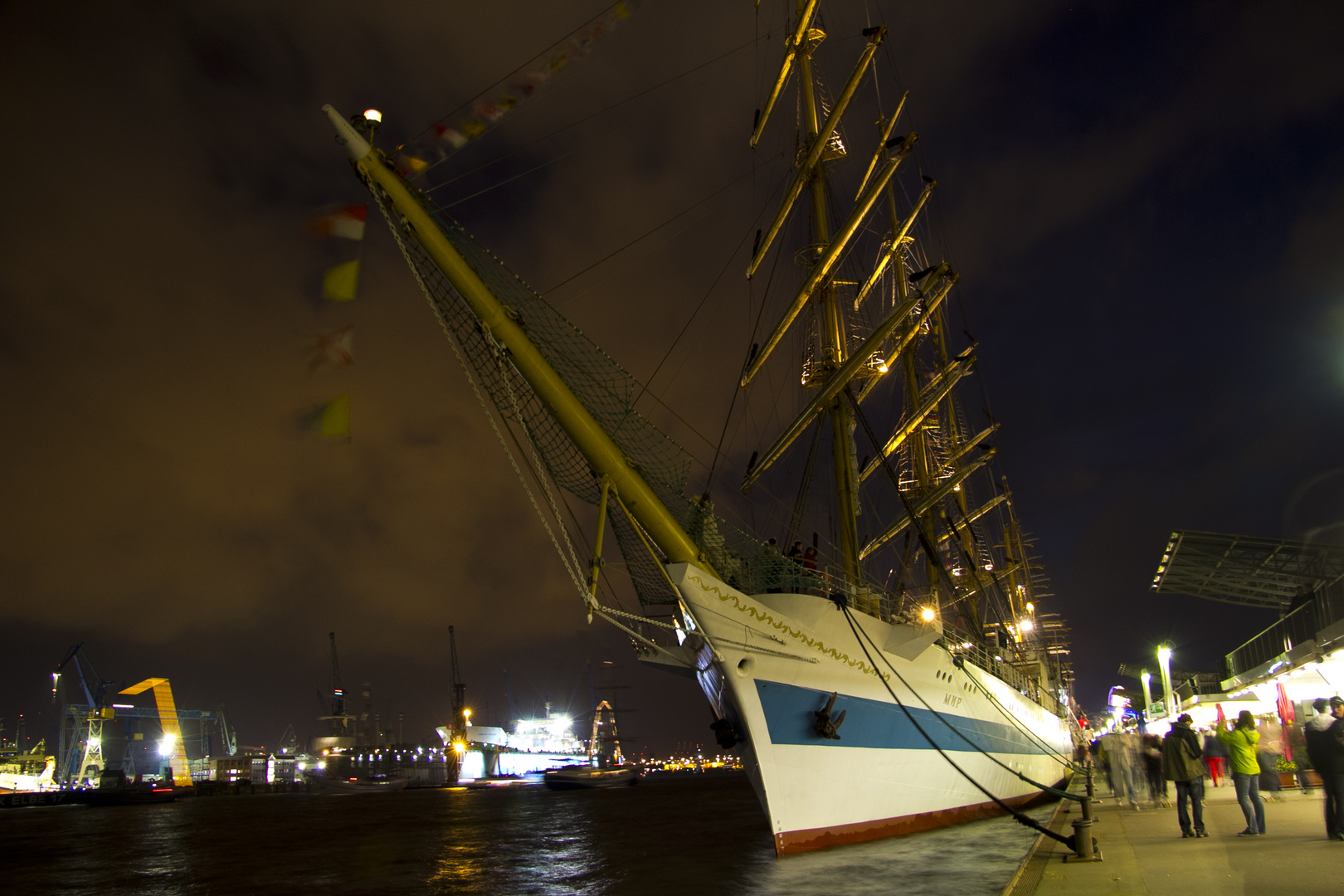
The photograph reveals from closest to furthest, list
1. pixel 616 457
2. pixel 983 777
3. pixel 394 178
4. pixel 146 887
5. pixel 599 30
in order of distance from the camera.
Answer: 1. pixel 599 30
2. pixel 394 178
3. pixel 616 457
4. pixel 146 887
5. pixel 983 777

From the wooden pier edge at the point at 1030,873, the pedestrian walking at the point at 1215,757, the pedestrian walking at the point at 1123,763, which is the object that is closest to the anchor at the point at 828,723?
the wooden pier edge at the point at 1030,873

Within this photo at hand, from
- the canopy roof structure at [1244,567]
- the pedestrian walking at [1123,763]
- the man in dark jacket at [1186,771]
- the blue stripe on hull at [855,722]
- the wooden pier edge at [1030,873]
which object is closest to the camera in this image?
the wooden pier edge at [1030,873]

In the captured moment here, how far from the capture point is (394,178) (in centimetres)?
1084

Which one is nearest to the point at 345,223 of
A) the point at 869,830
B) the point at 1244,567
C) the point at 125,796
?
the point at 869,830

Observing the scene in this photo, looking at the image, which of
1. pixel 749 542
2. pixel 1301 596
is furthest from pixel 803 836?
pixel 1301 596

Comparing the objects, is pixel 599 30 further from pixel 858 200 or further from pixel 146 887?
pixel 146 887

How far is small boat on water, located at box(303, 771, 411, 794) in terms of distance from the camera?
96.6 meters

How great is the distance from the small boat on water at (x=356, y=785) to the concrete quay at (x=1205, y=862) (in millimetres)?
103796

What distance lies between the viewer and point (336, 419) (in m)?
8.98

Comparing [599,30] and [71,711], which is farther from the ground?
[599,30]

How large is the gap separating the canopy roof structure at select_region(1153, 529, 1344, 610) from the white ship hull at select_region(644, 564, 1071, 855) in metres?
15.4

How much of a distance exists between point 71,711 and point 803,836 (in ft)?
343

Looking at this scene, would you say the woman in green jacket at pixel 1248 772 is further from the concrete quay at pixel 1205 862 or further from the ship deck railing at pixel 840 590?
the ship deck railing at pixel 840 590

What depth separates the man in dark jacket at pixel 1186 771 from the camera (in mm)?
8711
